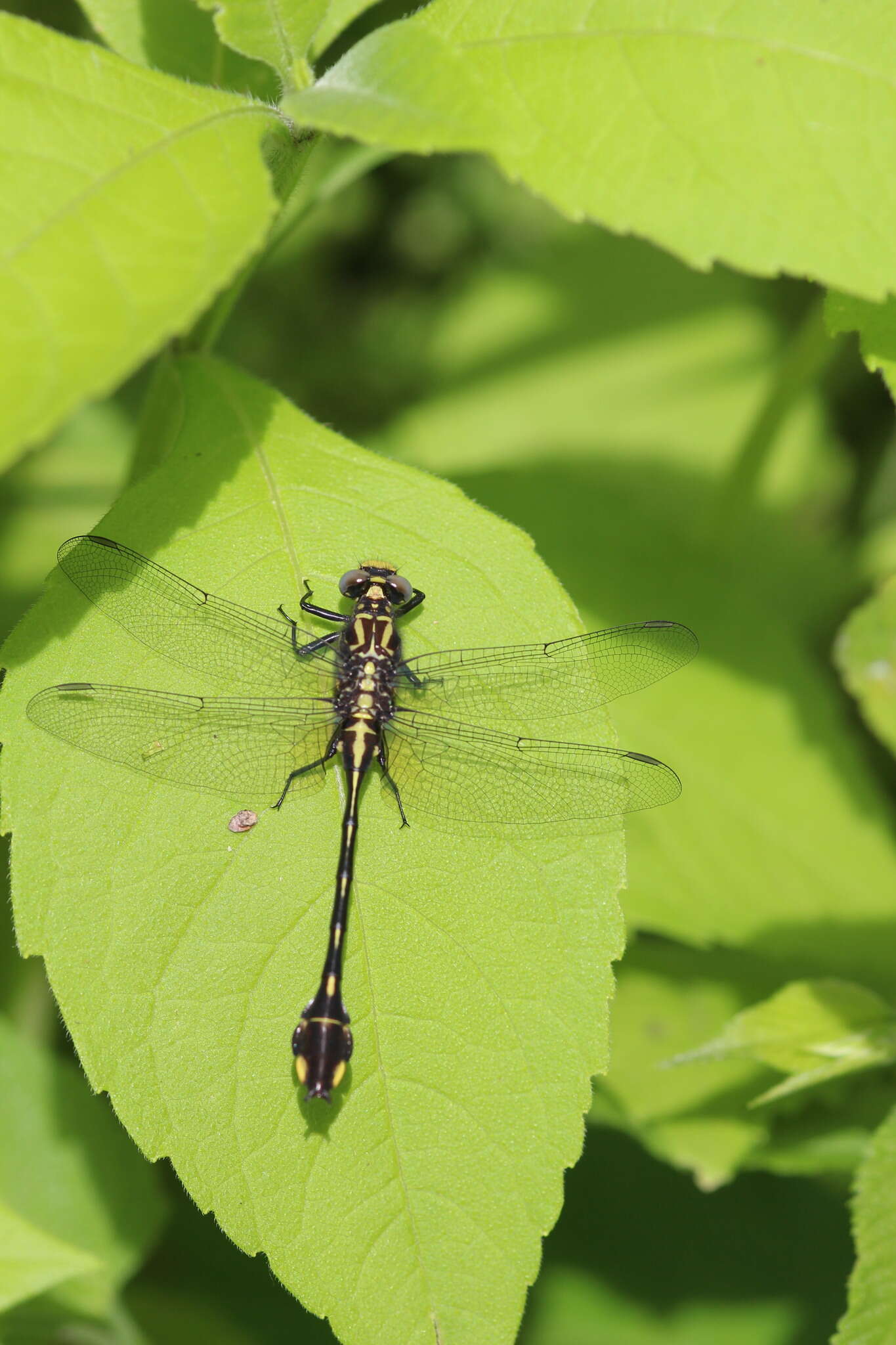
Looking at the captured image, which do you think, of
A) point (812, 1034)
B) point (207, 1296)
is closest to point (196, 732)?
point (812, 1034)

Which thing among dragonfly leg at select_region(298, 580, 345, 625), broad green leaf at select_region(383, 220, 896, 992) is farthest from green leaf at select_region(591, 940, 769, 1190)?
dragonfly leg at select_region(298, 580, 345, 625)

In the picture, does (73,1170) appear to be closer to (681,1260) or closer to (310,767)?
(310,767)

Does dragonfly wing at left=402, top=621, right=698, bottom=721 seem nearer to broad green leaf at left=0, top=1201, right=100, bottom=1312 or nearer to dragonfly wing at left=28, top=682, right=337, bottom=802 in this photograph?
dragonfly wing at left=28, top=682, right=337, bottom=802

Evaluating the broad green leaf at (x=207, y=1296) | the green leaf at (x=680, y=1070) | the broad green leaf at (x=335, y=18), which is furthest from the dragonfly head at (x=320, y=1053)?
the broad green leaf at (x=335, y=18)

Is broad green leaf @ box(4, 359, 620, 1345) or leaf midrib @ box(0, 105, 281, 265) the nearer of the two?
leaf midrib @ box(0, 105, 281, 265)

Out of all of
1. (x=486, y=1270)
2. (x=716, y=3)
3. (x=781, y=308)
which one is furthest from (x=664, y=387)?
(x=486, y=1270)

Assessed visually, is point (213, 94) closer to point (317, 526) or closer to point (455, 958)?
point (317, 526)
